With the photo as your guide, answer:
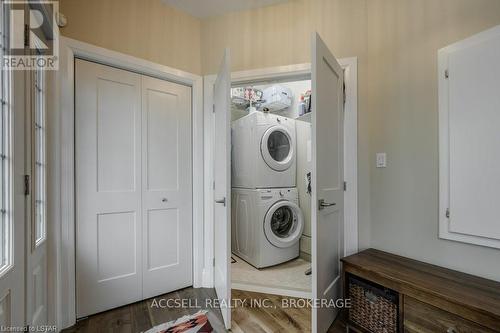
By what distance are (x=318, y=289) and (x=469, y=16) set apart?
6.05 feet

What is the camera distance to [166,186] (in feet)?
6.82


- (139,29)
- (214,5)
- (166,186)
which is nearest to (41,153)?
(166,186)

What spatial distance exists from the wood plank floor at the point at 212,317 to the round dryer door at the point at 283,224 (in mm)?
714

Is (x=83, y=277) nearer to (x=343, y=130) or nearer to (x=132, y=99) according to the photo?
(x=132, y=99)

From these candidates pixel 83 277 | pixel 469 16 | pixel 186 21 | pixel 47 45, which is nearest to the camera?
pixel 469 16

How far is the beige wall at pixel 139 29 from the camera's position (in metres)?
1.70

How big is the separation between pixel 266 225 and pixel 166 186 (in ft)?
3.79

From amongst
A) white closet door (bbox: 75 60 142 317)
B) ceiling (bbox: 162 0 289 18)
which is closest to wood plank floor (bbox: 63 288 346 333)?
white closet door (bbox: 75 60 142 317)

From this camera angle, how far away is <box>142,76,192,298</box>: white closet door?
1984 mm

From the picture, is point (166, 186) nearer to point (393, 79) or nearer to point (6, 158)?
point (6, 158)

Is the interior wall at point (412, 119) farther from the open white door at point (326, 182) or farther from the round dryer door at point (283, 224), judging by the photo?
the round dryer door at point (283, 224)

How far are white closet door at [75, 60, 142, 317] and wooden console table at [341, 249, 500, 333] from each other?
1688mm

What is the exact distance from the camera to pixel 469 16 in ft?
4.50

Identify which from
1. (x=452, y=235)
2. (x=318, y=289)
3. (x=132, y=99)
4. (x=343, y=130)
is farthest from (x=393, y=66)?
(x=132, y=99)
